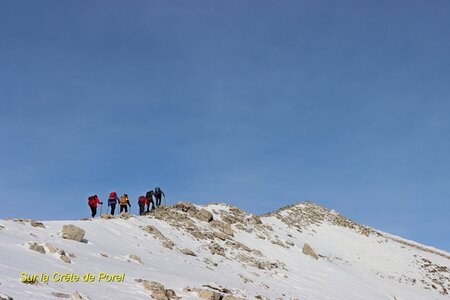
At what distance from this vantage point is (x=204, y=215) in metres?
33.2

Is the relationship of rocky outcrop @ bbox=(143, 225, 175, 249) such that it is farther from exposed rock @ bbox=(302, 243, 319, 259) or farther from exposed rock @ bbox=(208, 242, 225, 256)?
exposed rock @ bbox=(302, 243, 319, 259)

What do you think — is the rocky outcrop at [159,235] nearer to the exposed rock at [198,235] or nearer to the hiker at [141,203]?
the exposed rock at [198,235]

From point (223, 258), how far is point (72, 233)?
31.7ft

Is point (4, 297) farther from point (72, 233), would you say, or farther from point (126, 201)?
point (126, 201)

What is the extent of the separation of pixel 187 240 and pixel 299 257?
9.53 m

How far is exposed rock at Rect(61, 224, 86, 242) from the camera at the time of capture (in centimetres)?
1928

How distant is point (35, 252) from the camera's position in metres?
15.6

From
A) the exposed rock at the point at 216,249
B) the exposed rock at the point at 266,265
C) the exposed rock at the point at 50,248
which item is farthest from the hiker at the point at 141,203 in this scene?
the exposed rock at the point at 50,248

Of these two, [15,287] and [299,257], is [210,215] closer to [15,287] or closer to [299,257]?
[299,257]

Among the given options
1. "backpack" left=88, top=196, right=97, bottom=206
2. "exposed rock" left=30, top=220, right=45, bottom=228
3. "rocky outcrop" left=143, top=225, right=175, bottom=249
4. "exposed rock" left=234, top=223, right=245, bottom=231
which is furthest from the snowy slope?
"backpack" left=88, top=196, right=97, bottom=206

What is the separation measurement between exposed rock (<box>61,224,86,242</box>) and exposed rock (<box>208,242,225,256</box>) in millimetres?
9082

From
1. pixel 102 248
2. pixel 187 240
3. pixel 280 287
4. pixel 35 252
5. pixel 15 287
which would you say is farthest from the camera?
pixel 187 240

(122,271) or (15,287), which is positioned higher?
(122,271)

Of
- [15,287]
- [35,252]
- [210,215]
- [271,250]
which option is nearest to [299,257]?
[271,250]
